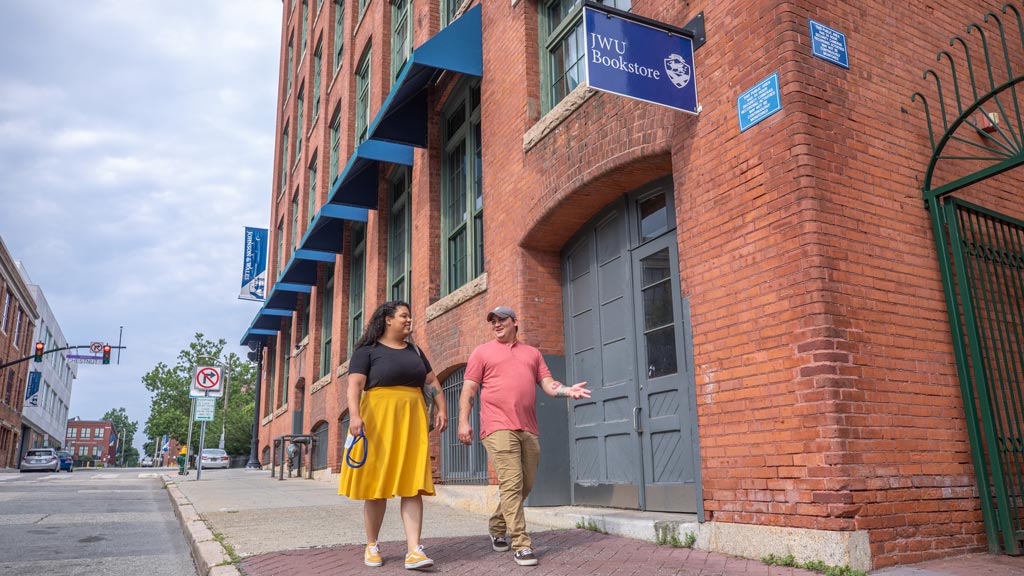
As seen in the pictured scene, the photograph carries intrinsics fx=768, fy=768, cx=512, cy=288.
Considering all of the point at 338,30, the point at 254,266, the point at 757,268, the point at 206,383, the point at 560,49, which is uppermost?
the point at 338,30

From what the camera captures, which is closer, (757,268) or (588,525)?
(757,268)

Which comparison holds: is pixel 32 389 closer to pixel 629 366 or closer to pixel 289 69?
pixel 289 69

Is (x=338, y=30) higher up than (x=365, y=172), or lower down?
higher up

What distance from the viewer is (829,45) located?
18.6 ft

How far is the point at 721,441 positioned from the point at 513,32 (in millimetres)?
6248

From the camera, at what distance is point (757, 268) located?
5.44m

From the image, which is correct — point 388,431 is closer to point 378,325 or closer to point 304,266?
point 378,325

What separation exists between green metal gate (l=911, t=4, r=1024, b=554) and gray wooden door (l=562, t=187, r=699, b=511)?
199 cm

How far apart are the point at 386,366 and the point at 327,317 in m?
16.1

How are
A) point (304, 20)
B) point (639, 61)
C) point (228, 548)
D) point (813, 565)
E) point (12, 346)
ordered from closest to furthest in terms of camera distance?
point (813, 565) → point (228, 548) → point (639, 61) → point (304, 20) → point (12, 346)

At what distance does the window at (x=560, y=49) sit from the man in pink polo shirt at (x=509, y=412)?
156 inches

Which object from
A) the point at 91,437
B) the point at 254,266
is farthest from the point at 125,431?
the point at 254,266

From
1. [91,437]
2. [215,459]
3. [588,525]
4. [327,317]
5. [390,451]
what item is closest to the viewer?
[390,451]

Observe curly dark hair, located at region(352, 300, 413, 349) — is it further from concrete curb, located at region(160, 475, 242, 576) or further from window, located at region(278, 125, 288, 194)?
window, located at region(278, 125, 288, 194)
